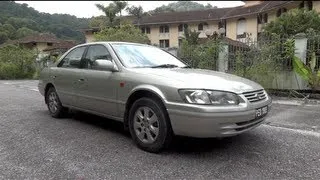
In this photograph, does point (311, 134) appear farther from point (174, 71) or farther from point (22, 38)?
point (22, 38)

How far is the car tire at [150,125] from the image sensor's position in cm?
475

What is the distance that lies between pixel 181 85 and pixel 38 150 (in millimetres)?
2225

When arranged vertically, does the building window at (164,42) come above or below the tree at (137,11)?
below

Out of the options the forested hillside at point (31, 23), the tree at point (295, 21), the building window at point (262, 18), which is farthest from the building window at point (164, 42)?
the tree at point (295, 21)

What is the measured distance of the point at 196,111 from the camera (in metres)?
4.42

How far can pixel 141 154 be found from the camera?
493 centimetres

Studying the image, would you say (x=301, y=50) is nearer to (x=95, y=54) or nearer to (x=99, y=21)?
(x=95, y=54)

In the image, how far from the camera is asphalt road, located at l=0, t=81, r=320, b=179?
424 cm

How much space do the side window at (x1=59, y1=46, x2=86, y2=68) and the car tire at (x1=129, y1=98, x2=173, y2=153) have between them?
2045 millimetres

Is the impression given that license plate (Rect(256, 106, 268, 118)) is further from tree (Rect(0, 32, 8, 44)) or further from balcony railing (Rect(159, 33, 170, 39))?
balcony railing (Rect(159, 33, 170, 39))

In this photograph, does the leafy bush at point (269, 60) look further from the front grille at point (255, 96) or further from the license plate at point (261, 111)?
the license plate at point (261, 111)

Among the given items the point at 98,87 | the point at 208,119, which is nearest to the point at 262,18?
the point at 98,87

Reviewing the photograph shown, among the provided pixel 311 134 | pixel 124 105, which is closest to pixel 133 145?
pixel 124 105

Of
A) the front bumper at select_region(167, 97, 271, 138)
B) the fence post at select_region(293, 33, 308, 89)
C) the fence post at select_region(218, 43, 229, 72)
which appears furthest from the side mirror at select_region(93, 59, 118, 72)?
the fence post at select_region(218, 43, 229, 72)
